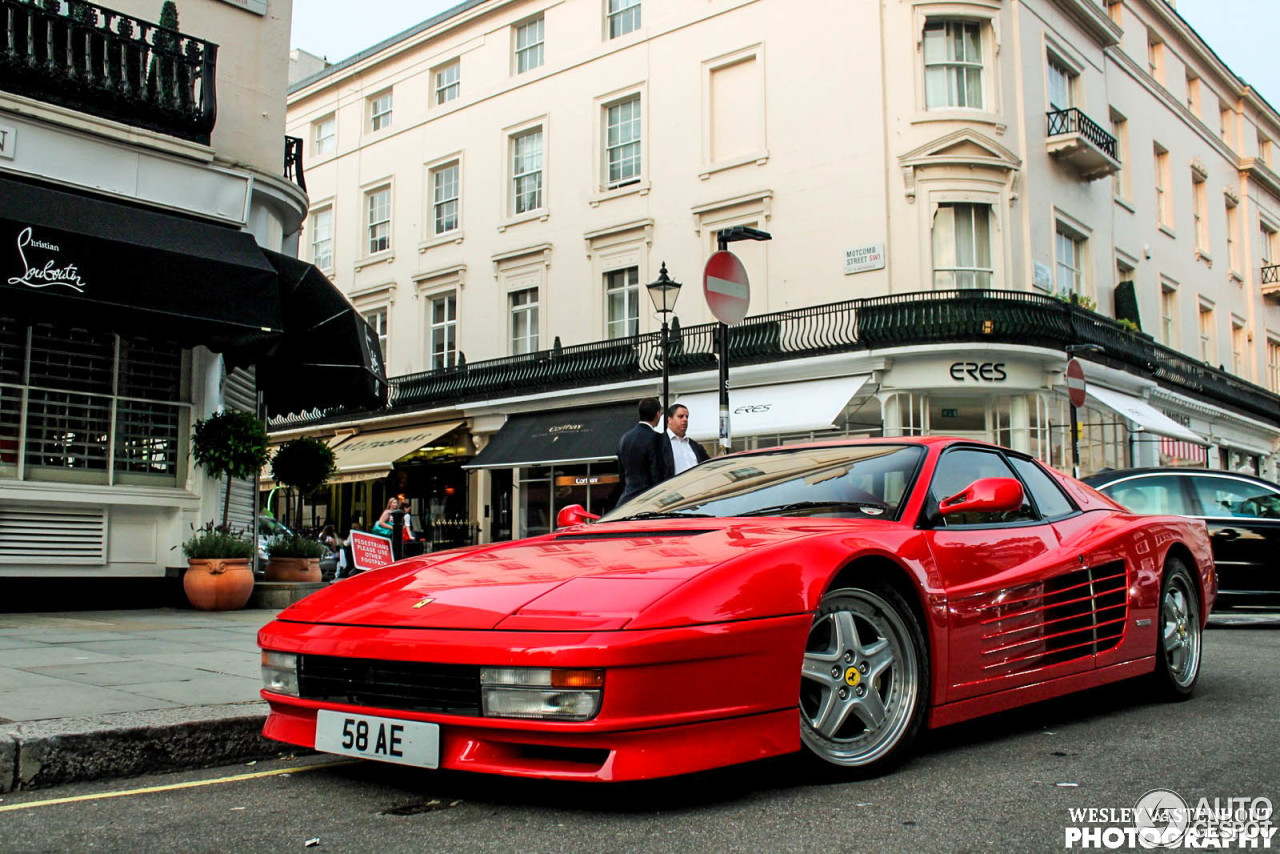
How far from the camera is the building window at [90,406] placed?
9750mm

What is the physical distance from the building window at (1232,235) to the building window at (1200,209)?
227 cm

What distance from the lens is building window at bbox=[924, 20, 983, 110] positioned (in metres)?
23.1

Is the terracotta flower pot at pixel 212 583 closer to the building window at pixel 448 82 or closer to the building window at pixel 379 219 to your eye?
the building window at pixel 448 82

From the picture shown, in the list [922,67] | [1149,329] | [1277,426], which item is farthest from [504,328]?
[1277,426]

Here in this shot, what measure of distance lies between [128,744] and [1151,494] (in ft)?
32.3

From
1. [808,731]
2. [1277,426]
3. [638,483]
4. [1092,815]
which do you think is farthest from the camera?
[1277,426]

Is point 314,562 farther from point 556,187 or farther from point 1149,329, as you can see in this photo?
point 1149,329

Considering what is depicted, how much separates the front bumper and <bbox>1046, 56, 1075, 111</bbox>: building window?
24074 mm

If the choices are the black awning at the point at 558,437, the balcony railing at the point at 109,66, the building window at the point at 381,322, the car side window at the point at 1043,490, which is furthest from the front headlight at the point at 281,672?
the building window at the point at 381,322

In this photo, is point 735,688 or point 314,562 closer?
point 735,688

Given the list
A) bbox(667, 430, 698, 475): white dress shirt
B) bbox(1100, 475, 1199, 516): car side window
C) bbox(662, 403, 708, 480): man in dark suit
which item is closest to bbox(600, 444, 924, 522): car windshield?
bbox(662, 403, 708, 480): man in dark suit

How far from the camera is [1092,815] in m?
3.26

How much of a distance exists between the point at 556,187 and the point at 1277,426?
23.8m

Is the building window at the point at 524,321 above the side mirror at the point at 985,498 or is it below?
above
